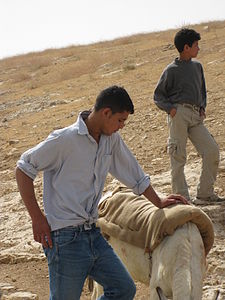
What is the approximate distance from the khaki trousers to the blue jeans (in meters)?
3.09

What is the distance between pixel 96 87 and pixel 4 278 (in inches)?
462

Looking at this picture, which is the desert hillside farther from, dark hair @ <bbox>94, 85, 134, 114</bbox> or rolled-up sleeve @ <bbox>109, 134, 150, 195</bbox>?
dark hair @ <bbox>94, 85, 134, 114</bbox>

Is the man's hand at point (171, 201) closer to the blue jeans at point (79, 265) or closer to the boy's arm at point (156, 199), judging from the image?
the boy's arm at point (156, 199)

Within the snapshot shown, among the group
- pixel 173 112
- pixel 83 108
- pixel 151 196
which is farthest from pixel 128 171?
pixel 83 108

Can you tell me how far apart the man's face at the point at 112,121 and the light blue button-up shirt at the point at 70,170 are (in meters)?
0.08

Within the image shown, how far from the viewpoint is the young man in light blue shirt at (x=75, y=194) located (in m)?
3.67

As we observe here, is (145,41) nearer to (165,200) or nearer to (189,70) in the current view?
(189,70)

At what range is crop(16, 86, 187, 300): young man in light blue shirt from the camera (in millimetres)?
3666

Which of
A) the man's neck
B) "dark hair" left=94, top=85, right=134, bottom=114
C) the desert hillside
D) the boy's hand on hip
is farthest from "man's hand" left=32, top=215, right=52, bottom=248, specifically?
the boy's hand on hip

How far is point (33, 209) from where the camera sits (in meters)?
3.67

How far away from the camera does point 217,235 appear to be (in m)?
6.24

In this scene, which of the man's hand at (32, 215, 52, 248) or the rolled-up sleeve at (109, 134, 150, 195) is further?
the rolled-up sleeve at (109, 134, 150, 195)

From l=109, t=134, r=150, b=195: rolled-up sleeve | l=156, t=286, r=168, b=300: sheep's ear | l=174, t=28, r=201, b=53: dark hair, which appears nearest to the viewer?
l=156, t=286, r=168, b=300: sheep's ear

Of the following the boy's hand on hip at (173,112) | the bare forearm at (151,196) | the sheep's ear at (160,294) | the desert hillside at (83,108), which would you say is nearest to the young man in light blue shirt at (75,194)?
the sheep's ear at (160,294)
